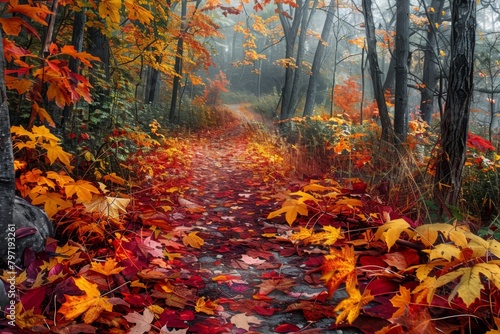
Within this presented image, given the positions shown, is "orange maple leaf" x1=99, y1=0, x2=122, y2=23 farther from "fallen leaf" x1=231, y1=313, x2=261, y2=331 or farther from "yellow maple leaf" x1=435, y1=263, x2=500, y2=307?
"yellow maple leaf" x1=435, y1=263, x2=500, y2=307

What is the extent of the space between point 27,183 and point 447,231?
2303 mm

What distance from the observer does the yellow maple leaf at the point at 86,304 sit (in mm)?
1299

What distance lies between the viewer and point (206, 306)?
1.56 m

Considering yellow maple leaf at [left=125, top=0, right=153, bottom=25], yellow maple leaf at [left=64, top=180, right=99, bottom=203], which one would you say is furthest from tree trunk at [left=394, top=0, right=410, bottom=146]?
yellow maple leaf at [left=64, top=180, right=99, bottom=203]

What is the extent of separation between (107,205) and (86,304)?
2.25 ft

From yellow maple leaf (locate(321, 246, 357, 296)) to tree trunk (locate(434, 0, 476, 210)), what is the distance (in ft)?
3.34

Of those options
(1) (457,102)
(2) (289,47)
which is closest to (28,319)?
(1) (457,102)

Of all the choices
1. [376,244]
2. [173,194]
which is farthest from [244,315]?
[173,194]

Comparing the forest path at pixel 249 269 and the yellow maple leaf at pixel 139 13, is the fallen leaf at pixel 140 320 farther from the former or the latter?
the yellow maple leaf at pixel 139 13

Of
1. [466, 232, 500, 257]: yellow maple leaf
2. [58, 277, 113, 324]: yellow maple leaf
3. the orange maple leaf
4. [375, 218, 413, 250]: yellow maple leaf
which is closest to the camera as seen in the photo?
[466, 232, 500, 257]: yellow maple leaf

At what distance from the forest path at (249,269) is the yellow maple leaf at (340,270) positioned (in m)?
0.15

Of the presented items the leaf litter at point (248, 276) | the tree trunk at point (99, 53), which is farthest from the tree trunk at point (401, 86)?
the tree trunk at point (99, 53)

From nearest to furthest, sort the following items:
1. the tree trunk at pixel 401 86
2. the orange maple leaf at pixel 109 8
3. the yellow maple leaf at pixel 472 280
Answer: the yellow maple leaf at pixel 472 280 → the orange maple leaf at pixel 109 8 → the tree trunk at pixel 401 86

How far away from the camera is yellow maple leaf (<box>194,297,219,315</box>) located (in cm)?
153
